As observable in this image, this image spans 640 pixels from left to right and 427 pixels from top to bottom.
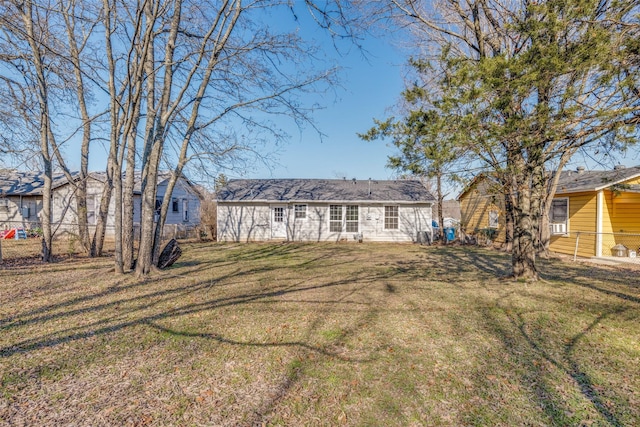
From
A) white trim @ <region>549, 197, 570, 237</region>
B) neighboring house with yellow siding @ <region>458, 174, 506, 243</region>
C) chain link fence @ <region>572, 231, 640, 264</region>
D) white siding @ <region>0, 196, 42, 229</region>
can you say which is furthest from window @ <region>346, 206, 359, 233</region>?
white siding @ <region>0, 196, 42, 229</region>

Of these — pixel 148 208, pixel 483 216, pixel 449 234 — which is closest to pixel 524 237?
pixel 148 208

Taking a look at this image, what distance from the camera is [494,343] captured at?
377 centimetres

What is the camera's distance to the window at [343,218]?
54.5ft

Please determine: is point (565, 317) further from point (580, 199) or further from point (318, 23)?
point (580, 199)

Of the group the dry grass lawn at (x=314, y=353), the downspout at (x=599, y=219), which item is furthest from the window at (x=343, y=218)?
the dry grass lawn at (x=314, y=353)

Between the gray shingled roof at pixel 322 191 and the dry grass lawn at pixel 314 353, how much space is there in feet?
33.1

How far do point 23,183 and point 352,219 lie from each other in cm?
2104

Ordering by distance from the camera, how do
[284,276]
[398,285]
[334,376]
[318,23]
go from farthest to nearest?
[284,276], [398,285], [318,23], [334,376]

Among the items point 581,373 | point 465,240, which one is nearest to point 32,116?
point 581,373

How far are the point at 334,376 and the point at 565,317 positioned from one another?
4.09m

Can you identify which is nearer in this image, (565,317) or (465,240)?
(565,317)

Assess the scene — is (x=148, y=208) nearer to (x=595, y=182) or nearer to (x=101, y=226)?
(x=101, y=226)

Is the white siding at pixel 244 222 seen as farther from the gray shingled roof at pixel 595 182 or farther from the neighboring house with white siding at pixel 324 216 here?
the gray shingled roof at pixel 595 182

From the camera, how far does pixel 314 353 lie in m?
3.43
